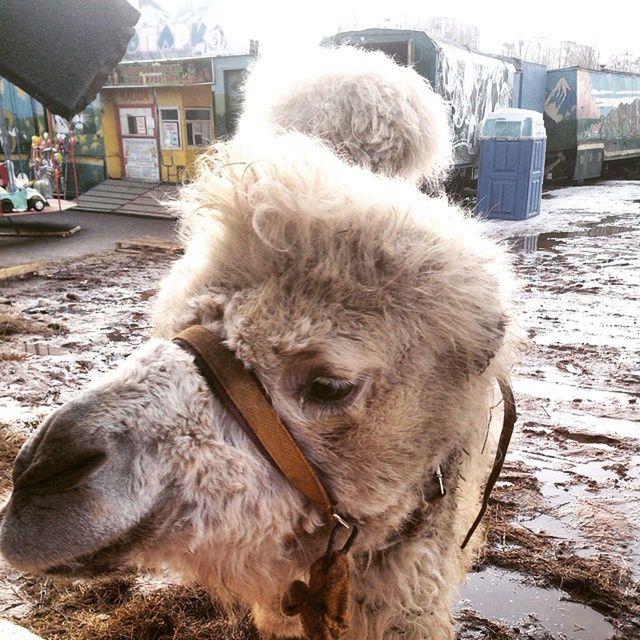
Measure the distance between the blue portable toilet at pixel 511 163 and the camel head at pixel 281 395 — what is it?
12.1m

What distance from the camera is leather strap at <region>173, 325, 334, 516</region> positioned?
1.54 metres

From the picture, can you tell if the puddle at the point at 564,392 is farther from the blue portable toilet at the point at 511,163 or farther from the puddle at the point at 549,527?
the blue portable toilet at the point at 511,163

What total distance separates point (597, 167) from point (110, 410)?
23923 millimetres

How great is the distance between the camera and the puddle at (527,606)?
2783 mm

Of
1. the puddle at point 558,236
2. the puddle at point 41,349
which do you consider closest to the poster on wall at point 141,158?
the puddle at point 558,236

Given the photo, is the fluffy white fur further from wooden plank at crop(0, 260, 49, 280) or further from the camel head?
wooden plank at crop(0, 260, 49, 280)

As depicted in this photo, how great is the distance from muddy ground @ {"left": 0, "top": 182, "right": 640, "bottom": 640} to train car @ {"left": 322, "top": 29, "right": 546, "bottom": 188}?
252 inches

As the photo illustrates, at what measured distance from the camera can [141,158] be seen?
18.4 meters

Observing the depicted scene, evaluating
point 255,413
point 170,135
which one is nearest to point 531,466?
point 255,413

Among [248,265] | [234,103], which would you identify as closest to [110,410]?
[248,265]

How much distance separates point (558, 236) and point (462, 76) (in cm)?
519

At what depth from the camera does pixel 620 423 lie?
451cm

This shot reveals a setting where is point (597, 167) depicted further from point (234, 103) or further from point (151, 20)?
point (151, 20)

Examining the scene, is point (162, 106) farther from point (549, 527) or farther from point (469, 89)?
point (549, 527)
